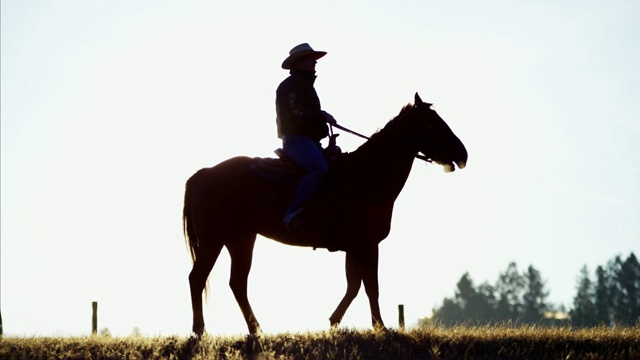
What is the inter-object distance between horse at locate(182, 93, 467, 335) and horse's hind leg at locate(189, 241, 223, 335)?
0.06 feet

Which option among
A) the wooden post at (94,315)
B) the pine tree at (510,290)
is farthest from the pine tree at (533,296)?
the wooden post at (94,315)

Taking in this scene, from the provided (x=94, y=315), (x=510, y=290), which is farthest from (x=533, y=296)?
→ (x=94, y=315)

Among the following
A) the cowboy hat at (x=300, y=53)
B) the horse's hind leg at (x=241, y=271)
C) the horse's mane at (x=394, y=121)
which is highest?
the cowboy hat at (x=300, y=53)

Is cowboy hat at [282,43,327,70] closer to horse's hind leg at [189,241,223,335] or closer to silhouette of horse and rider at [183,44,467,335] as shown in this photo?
silhouette of horse and rider at [183,44,467,335]

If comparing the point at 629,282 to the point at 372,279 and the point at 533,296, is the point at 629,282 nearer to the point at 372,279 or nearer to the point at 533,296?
the point at 533,296

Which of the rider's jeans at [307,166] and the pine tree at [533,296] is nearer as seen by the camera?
the rider's jeans at [307,166]

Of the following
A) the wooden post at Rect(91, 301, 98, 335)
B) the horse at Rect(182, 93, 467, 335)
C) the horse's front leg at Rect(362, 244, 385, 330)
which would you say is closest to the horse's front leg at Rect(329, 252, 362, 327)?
the horse at Rect(182, 93, 467, 335)

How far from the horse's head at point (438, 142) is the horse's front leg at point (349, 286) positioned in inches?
86.8

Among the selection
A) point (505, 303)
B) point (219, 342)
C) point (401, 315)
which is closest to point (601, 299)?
point (505, 303)

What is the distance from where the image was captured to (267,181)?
15914mm

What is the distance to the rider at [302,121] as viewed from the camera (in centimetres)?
1527

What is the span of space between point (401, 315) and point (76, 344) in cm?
789

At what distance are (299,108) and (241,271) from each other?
10.1 ft

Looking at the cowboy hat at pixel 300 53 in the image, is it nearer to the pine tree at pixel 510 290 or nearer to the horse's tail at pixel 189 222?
the horse's tail at pixel 189 222
